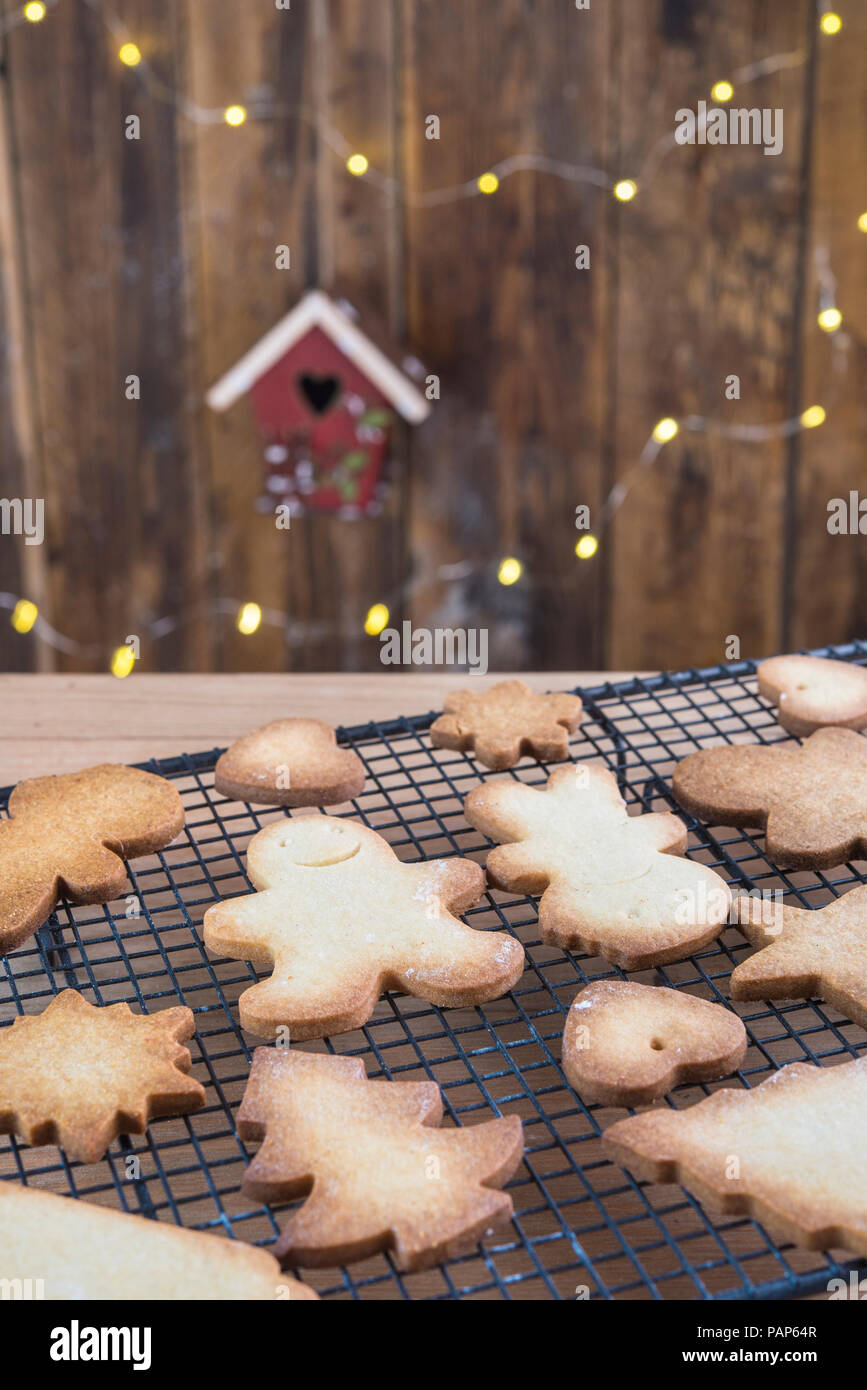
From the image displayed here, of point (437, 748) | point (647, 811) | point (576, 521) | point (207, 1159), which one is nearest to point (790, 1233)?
point (207, 1159)

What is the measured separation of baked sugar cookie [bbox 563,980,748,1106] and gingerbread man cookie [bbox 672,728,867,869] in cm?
23

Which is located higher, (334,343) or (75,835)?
(334,343)

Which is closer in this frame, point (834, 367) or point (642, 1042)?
point (642, 1042)

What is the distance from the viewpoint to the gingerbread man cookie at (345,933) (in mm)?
949

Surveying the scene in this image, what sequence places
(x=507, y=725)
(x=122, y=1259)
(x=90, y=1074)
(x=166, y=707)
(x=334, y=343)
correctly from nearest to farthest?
(x=122, y=1259) < (x=90, y=1074) < (x=507, y=725) < (x=166, y=707) < (x=334, y=343)

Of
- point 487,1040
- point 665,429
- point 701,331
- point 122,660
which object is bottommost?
point 122,660

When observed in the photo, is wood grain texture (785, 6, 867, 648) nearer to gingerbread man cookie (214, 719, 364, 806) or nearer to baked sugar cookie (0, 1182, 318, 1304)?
gingerbread man cookie (214, 719, 364, 806)

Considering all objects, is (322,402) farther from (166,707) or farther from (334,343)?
(166,707)

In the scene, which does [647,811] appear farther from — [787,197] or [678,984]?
[787,197]

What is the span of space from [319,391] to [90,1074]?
1.49 m

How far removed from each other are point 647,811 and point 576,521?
3.98 ft

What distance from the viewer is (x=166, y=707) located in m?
1.49

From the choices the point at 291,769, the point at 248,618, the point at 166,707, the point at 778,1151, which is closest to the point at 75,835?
the point at 291,769

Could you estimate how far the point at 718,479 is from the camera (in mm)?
2352
